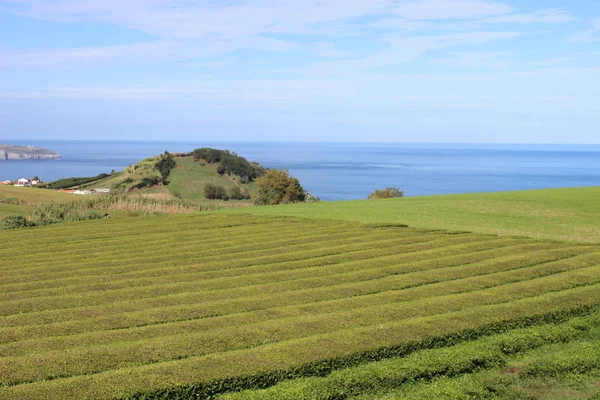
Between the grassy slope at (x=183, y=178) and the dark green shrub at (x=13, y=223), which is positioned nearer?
the dark green shrub at (x=13, y=223)

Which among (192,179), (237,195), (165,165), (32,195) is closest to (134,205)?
(32,195)

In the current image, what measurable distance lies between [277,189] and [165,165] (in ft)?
144

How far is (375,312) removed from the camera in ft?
51.5

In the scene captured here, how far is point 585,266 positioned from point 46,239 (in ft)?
77.4

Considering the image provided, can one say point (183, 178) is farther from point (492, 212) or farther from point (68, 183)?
point (492, 212)

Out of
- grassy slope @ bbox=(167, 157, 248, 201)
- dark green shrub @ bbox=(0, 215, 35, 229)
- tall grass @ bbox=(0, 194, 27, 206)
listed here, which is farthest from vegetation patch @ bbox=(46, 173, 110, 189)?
dark green shrub @ bbox=(0, 215, 35, 229)

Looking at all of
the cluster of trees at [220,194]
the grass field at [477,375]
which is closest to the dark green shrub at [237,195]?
the cluster of trees at [220,194]

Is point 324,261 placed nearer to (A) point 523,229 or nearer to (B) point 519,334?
(B) point 519,334

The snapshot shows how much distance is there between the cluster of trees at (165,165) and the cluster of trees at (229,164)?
6932mm

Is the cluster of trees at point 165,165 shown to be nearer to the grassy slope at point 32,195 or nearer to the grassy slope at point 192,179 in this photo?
the grassy slope at point 192,179

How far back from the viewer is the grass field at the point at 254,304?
12.0 meters

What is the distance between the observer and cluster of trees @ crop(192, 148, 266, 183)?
111250 mm

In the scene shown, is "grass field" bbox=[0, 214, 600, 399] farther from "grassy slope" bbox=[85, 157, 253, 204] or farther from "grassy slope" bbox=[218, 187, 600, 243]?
"grassy slope" bbox=[85, 157, 253, 204]

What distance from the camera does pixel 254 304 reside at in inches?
662
